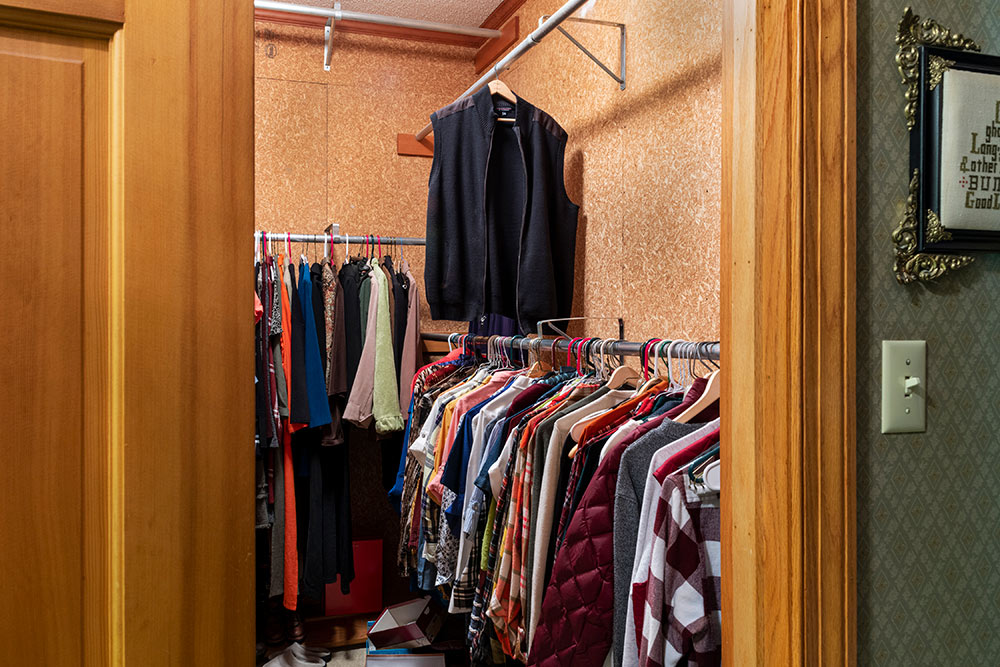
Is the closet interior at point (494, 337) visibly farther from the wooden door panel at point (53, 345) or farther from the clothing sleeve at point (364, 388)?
the wooden door panel at point (53, 345)

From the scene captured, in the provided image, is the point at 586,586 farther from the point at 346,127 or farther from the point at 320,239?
the point at 346,127

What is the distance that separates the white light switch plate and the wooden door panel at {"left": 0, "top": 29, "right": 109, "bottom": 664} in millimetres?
853

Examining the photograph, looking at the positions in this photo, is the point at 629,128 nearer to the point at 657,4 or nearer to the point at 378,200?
the point at 657,4

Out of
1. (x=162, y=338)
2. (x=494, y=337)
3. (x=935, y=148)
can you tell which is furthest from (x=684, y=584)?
(x=494, y=337)

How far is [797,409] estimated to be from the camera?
2.99 ft

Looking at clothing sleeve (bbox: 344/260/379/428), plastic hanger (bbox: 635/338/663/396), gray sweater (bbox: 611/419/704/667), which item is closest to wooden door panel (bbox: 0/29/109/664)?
gray sweater (bbox: 611/419/704/667)

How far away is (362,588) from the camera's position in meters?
3.38

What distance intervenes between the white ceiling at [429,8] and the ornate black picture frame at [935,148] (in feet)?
8.62

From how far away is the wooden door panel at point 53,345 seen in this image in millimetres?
694

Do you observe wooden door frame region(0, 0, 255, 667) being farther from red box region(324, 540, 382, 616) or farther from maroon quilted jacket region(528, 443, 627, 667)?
red box region(324, 540, 382, 616)

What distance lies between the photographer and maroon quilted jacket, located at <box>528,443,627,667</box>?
148 cm

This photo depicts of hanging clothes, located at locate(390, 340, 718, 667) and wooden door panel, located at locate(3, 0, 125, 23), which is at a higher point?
wooden door panel, located at locate(3, 0, 125, 23)

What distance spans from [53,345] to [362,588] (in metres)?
2.89

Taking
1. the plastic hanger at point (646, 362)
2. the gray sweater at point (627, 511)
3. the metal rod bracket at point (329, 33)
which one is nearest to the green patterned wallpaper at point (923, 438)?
the gray sweater at point (627, 511)
